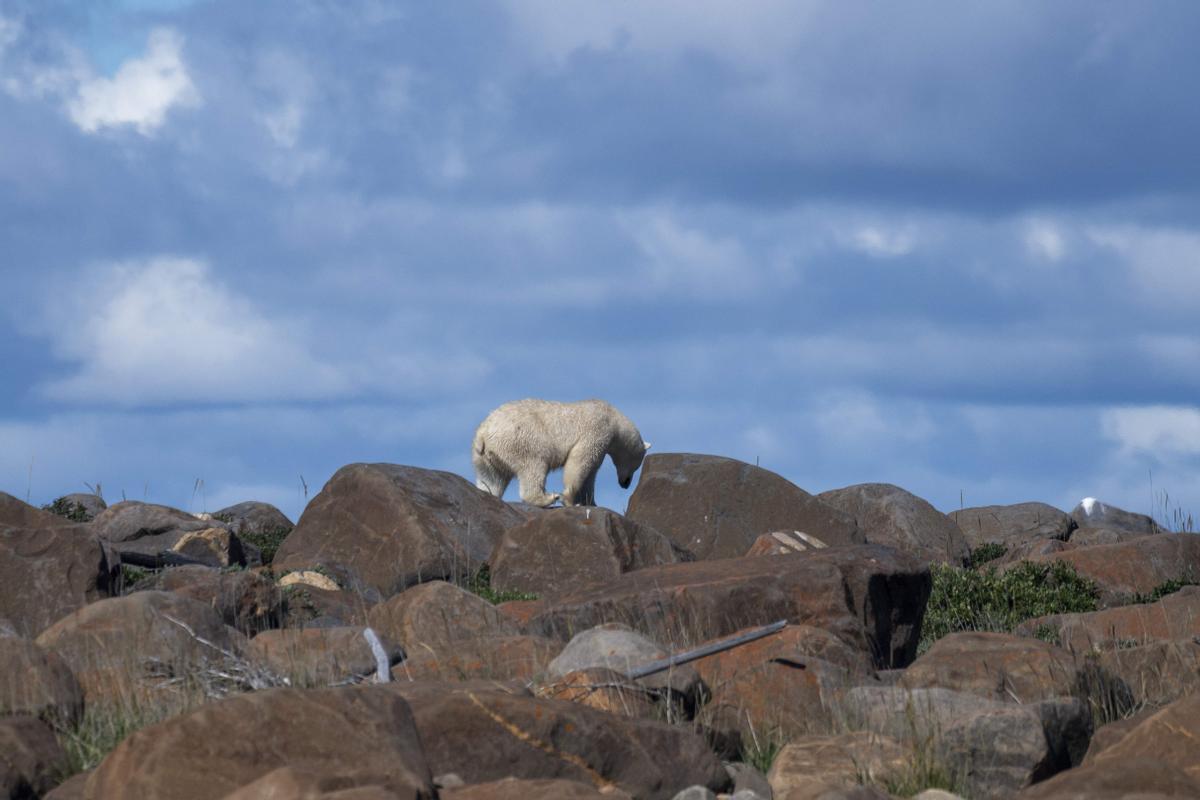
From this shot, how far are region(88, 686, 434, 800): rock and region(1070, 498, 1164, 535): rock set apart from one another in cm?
2412

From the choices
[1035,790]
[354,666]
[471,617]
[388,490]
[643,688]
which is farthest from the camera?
[388,490]

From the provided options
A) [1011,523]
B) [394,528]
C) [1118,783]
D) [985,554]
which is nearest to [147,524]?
[394,528]

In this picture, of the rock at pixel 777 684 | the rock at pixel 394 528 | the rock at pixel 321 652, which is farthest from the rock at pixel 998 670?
the rock at pixel 394 528

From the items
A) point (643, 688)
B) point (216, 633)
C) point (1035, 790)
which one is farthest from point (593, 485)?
point (1035, 790)

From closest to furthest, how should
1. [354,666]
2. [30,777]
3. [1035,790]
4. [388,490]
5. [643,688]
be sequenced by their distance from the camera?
1. [1035,790]
2. [30,777]
3. [643,688]
4. [354,666]
5. [388,490]

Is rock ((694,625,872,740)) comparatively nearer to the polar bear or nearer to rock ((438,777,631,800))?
rock ((438,777,631,800))

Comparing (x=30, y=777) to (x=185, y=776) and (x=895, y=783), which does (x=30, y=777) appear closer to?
(x=185, y=776)

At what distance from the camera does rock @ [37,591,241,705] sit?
9.41 m

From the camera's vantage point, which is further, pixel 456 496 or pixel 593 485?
pixel 593 485

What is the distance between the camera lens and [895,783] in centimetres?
792

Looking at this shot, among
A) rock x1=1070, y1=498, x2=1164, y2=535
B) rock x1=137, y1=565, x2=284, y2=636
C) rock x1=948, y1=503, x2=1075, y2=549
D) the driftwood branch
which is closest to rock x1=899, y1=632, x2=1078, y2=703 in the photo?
the driftwood branch

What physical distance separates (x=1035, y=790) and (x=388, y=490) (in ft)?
42.4

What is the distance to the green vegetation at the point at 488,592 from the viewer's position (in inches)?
629

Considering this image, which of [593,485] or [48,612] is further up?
[593,485]
